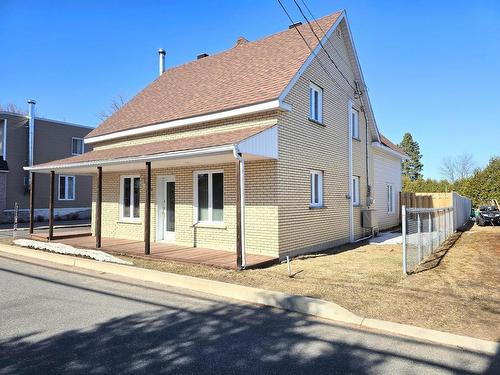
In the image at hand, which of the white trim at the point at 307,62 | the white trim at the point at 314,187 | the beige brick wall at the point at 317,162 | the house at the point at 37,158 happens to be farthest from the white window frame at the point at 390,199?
the house at the point at 37,158

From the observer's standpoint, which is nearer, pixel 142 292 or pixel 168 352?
pixel 168 352

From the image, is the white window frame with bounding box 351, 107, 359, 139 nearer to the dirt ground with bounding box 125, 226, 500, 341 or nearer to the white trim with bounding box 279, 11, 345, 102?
the white trim with bounding box 279, 11, 345, 102

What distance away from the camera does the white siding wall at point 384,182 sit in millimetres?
18953

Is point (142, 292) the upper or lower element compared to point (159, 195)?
lower

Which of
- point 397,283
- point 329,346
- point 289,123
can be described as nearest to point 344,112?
point 289,123

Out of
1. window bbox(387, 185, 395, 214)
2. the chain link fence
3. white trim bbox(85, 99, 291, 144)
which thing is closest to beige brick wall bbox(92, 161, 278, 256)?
white trim bbox(85, 99, 291, 144)

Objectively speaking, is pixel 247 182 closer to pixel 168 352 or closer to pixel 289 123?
pixel 289 123

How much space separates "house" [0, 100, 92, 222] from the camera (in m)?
24.8

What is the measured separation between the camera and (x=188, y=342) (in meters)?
4.68

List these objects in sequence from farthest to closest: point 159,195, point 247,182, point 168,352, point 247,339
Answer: point 159,195
point 247,182
point 247,339
point 168,352

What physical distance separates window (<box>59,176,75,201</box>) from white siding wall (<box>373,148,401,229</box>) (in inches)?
857

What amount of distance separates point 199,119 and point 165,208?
11.3 feet

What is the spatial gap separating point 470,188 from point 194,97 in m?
30.5

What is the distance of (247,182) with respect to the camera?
10.6 m
